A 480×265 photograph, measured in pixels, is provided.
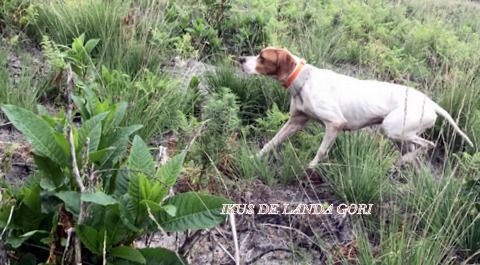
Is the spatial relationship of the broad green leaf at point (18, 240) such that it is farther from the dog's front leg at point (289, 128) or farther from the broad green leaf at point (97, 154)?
the dog's front leg at point (289, 128)

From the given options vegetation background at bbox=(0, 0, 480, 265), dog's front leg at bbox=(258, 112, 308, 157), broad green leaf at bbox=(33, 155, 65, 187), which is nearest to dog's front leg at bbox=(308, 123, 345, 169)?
vegetation background at bbox=(0, 0, 480, 265)

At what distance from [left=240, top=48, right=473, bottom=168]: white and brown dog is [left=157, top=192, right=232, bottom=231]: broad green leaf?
1987 millimetres

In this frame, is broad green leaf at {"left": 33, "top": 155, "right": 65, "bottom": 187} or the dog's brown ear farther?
the dog's brown ear

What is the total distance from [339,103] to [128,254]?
2.55 meters

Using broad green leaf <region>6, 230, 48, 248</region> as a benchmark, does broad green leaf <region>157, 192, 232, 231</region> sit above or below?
above

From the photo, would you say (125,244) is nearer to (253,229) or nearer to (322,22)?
(253,229)

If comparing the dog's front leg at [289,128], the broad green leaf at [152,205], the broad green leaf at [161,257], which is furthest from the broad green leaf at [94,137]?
the dog's front leg at [289,128]

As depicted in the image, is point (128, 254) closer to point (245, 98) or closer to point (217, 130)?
point (217, 130)

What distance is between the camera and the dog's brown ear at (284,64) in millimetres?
4422

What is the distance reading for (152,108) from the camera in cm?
437

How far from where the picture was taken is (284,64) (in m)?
4.45

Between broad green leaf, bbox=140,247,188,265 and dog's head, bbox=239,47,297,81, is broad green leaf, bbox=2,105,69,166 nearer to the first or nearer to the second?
broad green leaf, bbox=140,247,188,265

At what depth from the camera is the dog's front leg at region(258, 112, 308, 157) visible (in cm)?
445

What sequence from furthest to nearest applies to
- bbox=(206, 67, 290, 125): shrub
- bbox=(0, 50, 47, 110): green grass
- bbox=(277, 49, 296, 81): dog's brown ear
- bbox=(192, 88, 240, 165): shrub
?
bbox=(206, 67, 290, 125): shrub
bbox=(277, 49, 296, 81): dog's brown ear
bbox=(0, 50, 47, 110): green grass
bbox=(192, 88, 240, 165): shrub
